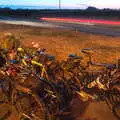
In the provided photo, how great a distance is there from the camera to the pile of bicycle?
5633 mm

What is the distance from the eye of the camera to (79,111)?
696 cm

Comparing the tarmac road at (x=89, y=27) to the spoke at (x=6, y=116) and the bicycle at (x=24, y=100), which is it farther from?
the bicycle at (x=24, y=100)

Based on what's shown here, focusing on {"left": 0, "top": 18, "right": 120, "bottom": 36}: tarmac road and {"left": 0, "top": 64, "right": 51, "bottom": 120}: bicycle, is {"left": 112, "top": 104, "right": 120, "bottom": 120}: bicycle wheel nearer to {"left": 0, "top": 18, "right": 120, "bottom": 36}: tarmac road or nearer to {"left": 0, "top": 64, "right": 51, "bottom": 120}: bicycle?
{"left": 0, "top": 64, "right": 51, "bottom": 120}: bicycle

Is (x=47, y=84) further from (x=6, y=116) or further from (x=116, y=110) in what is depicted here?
(x=116, y=110)

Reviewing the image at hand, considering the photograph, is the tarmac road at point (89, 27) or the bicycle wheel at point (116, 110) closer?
the bicycle wheel at point (116, 110)

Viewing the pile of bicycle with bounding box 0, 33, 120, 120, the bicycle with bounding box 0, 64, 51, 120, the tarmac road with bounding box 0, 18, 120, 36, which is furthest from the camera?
the tarmac road with bounding box 0, 18, 120, 36

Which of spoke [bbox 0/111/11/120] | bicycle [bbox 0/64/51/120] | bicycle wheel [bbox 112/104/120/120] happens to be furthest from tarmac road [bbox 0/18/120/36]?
bicycle [bbox 0/64/51/120]

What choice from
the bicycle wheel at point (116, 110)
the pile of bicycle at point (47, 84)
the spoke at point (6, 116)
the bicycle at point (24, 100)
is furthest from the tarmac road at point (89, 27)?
the bicycle at point (24, 100)

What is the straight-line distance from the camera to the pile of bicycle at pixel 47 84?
5.63 meters

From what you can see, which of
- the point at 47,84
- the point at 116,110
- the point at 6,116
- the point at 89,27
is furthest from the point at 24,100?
the point at 89,27

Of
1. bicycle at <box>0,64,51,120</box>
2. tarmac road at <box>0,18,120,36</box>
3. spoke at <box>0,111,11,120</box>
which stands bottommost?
tarmac road at <box>0,18,120,36</box>

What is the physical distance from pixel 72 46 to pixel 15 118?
9.50 m

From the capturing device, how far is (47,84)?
5.83 m

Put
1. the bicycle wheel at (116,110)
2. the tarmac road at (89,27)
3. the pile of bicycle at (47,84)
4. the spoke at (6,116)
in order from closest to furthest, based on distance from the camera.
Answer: the pile of bicycle at (47,84) → the spoke at (6,116) → the bicycle wheel at (116,110) → the tarmac road at (89,27)
